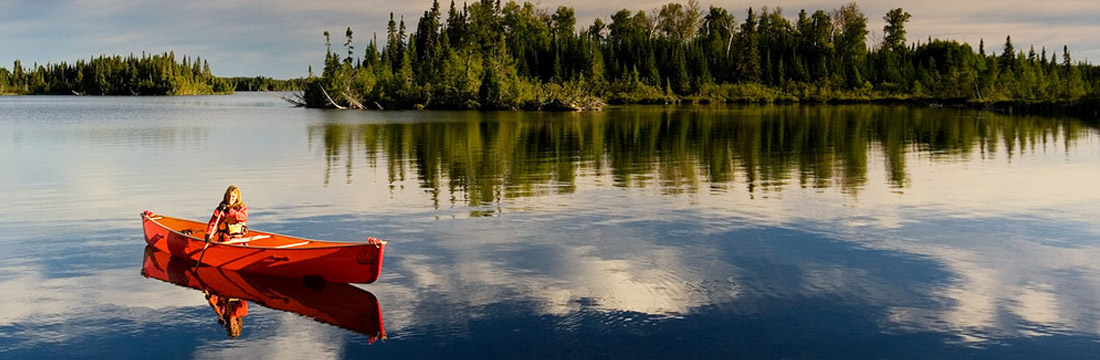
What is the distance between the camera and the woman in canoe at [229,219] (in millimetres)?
17844

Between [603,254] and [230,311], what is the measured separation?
786cm

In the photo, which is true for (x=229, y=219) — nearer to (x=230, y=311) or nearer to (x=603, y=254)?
(x=230, y=311)

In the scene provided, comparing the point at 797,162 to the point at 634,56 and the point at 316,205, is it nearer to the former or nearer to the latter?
the point at 316,205

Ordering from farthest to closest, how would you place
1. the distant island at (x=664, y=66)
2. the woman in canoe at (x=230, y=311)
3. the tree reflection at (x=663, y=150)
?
the distant island at (x=664, y=66)
the tree reflection at (x=663, y=150)
the woman in canoe at (x=230, y=311)

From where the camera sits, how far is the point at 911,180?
33.2 m

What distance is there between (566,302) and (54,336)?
814cm

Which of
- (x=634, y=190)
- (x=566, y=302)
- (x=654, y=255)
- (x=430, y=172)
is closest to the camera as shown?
(x=566, y=302)

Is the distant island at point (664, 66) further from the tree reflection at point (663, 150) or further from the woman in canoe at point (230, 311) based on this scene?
the woman in canoe at point (230, 311)

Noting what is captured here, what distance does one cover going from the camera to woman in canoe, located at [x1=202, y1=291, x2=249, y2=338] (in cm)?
1397

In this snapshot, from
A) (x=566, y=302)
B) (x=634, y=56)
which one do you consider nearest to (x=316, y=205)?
(x=566, y=302)

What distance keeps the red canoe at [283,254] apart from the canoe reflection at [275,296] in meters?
0.21

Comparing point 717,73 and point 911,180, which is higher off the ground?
point 717,73

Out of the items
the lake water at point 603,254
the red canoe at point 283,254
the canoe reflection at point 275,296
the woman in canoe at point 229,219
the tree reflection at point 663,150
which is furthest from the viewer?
the tree reflection at point 663,150

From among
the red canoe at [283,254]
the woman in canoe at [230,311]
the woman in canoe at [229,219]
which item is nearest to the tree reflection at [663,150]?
the woman in canoe at [229,219]
